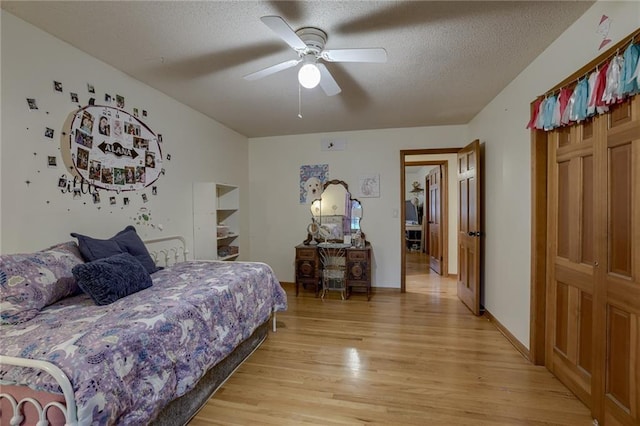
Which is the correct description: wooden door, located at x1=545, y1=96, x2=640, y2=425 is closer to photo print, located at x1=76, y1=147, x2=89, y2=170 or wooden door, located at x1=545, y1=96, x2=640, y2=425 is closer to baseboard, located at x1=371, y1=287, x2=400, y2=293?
baseboard, located at x1=371, y1=287, x2=400, y2=293

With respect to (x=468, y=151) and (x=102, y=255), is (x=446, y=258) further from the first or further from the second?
(x=102, y=255)

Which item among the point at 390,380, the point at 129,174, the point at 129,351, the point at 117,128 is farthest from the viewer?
the point at 129,174

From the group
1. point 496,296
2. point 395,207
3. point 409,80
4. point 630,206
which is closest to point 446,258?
point 395,207

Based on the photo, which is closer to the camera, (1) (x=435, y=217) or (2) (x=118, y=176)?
(2) (x=118, y=176)

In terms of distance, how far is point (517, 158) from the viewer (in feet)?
8.89

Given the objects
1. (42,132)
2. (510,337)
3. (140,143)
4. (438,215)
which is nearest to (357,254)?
(510,337)

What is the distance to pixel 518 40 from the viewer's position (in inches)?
83.7

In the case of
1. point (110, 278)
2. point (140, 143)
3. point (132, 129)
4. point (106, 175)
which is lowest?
point (110, 278)

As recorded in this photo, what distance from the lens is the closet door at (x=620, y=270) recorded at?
1.47 meters

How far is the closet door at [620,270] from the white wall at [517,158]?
54cm

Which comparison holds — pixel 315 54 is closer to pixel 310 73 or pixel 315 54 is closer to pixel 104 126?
pixel 310 73

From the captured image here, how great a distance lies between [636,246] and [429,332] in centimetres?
196

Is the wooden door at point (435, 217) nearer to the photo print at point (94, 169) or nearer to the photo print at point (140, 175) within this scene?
the photo print at point (140, 175)

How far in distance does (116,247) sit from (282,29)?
1.99 metres
